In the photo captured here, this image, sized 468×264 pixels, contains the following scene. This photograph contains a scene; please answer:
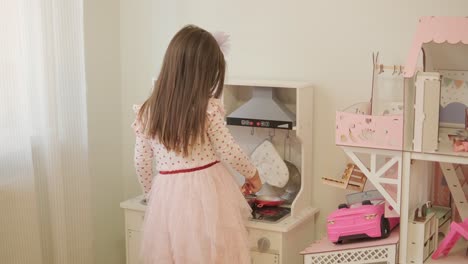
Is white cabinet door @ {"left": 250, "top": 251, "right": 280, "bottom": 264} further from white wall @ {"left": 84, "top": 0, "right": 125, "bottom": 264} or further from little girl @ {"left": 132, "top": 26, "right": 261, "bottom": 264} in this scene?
white wall @ {"left": 84, "top": 0, "right": 125, "bottom": 264}

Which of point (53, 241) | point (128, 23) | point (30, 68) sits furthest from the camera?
point (128, 23)

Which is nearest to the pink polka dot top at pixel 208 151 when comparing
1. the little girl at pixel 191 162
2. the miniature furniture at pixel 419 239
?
the little girl at pixel 191 162

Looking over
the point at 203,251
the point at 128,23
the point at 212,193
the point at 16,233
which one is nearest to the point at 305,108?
the point at 212,193

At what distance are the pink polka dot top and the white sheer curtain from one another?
0.41m

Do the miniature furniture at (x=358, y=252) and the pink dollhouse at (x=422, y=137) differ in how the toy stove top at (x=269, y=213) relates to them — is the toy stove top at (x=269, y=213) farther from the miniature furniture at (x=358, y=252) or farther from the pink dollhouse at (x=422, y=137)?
the pink dollhouse at (x=422, y=137)

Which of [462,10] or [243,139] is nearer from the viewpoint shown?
[462,10]

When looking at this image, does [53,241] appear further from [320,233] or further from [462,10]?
[462,10]

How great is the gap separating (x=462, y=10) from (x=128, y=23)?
1.36 metres

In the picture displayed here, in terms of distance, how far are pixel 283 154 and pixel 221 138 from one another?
523mm

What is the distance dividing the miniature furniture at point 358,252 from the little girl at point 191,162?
0.78ft

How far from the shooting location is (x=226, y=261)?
2.08 m

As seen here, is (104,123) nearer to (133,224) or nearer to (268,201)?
(133,224)

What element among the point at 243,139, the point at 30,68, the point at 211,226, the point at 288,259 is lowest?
the point at 288,259

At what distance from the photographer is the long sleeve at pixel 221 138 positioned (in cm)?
201
